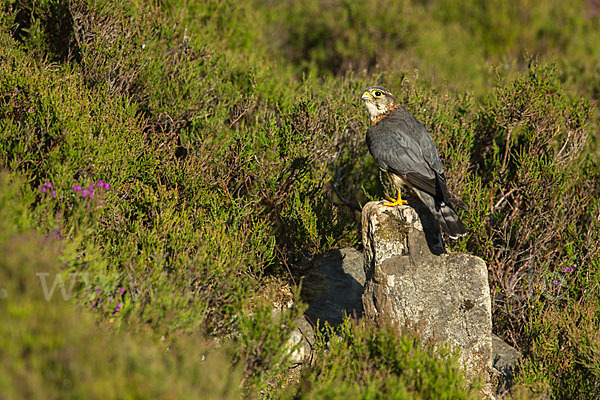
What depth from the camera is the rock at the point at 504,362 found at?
17.8 ft

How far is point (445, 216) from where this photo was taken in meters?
5.30

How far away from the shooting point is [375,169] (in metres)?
8.38

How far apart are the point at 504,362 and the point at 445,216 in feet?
5.88

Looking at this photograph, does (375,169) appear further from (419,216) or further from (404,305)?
(404,305)

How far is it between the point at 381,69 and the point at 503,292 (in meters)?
5.86

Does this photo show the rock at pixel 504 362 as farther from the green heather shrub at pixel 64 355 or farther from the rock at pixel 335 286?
the green heather shrub at pixel 64 355

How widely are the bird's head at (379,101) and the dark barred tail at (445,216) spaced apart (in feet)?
4.29

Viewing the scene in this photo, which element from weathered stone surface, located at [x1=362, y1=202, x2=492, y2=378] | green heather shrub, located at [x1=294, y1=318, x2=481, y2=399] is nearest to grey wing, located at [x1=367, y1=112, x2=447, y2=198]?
weathered stone surface, located at [x1=362, y1=202, x2=492, y2=378]

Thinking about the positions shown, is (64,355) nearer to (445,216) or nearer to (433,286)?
(433,286)

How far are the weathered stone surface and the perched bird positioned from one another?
0.26m

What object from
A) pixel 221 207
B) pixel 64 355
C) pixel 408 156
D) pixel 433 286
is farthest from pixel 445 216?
pixel 64 355

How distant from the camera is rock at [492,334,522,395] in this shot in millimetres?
5434

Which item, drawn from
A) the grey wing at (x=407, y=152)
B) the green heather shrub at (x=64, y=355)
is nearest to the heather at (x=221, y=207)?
the green heather shrub at (x=64, y=355)

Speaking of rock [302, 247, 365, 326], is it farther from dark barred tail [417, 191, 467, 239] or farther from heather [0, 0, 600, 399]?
dark barred tail [417, 191, 467, 239]
